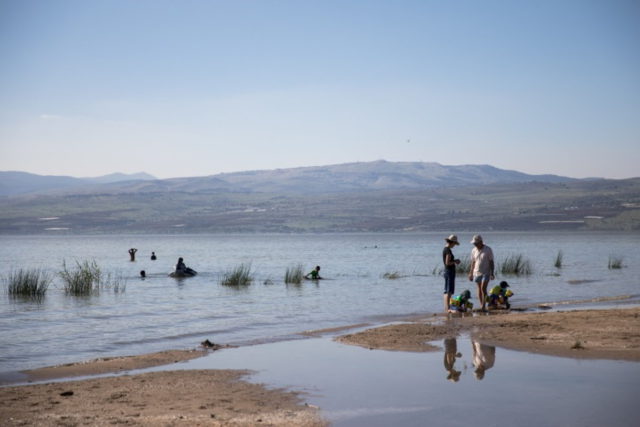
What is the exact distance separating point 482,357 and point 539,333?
9.89 feet

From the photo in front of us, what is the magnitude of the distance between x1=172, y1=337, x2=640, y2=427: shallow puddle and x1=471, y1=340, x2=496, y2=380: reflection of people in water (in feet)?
0.05

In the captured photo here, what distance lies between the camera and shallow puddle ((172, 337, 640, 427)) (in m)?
7.77

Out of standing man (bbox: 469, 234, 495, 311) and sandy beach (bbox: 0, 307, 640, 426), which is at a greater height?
standing man (bbox: 469, 234, 495, 311)

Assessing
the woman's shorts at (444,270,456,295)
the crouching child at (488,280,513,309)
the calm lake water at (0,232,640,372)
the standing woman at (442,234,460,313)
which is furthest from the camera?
the crouching child at (488,280,513,309)

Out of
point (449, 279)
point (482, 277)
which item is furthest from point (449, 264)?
point (482, 277)

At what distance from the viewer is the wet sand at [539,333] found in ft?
39.4

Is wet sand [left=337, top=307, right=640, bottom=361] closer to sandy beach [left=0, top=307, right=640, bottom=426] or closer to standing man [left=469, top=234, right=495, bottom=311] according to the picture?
sandy beach [left=0, top=307, right=640, bottom=426]

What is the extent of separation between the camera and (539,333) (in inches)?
548

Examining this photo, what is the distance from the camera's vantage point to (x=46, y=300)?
2586cm

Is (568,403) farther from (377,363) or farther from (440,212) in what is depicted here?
(440,212)

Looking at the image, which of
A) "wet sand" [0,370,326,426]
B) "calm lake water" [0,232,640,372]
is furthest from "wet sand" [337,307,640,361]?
"wet sand" [0,370,326,426]

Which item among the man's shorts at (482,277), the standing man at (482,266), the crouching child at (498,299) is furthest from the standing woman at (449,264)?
the crouching child at (498,299)

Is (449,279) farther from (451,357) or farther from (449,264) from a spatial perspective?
(451,357)

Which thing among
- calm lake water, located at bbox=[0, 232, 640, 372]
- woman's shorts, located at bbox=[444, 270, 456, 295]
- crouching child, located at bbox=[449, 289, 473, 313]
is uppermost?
woman's shorts, located at bbox=[444, 270, 456, 295]
